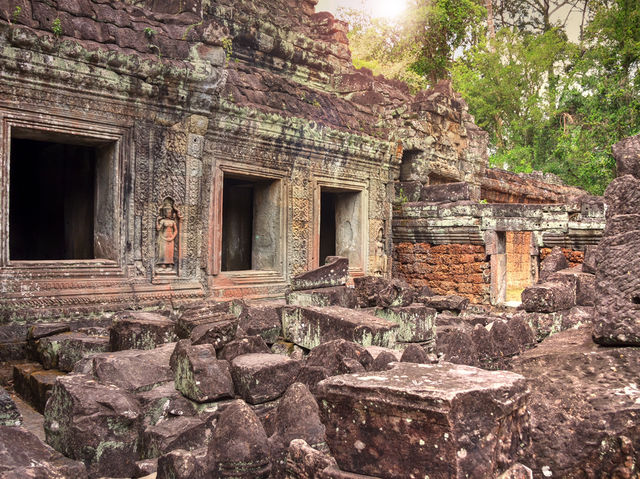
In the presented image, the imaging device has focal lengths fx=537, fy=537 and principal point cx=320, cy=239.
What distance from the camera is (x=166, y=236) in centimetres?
665

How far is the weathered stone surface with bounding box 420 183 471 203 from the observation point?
988cm

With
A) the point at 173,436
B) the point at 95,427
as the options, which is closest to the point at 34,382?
the point at 95,427

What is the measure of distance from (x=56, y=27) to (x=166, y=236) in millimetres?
2557

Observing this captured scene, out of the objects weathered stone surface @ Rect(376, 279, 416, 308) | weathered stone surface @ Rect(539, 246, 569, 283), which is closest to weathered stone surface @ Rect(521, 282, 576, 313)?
weathered stone surface @ Rect(376, 279, 416, 308)

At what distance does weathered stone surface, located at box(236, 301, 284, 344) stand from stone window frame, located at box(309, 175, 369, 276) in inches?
123

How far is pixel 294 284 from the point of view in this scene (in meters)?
5.96

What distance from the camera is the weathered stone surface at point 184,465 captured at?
7.94 feet

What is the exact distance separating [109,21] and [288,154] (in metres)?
3.12

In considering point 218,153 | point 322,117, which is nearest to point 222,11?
point 322,117

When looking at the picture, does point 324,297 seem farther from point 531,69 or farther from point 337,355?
point 531,69

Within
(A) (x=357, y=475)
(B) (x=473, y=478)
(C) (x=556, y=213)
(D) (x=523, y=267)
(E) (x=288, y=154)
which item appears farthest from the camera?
(D) (x=523, y=267)

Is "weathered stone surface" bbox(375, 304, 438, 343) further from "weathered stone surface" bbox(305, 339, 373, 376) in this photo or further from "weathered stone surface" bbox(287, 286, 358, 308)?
"weathered stone surface" bbox(305, 339, 373, 376)

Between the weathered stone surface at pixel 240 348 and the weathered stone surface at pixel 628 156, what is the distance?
110 inches

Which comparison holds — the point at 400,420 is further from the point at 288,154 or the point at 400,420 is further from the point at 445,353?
the point at 288,154
